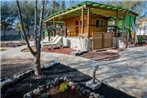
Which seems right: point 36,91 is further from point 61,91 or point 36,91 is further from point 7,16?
point 7,16

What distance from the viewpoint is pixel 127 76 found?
614 centimetres

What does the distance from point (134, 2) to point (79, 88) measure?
3166 centimetres

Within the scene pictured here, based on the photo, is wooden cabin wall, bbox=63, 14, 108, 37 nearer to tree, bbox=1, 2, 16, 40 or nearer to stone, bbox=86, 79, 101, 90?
stone, bbox=86, 79, 101, 90

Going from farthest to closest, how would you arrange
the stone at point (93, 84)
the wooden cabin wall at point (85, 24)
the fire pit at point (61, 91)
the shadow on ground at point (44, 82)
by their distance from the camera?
the wooden cabin wall at point (85, 24) < the stone at point (93, 84) < the shadow on ground at point (44, 82) < the fire pit at point (61, 91)

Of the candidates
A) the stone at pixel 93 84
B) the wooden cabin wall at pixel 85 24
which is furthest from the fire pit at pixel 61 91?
the wooden cabin wall at pixel 85 24

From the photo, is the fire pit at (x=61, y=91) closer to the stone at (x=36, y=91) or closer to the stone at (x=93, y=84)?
the stone at (x=36, y=91)

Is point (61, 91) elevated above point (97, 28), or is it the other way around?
point (97, 28)

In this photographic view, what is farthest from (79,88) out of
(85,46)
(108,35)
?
(108,35)

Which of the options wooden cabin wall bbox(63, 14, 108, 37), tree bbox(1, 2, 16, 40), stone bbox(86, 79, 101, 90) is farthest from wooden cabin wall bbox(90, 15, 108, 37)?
tree bbox(1, 2, 16, 40)

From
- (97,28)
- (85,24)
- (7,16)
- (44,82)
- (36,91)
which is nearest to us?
(36,91)

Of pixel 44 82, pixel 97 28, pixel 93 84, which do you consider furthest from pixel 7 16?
pixel 93 84

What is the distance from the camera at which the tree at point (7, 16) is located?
3475 centimetres

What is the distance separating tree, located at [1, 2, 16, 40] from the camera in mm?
34750

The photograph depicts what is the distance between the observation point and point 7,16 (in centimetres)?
3566
